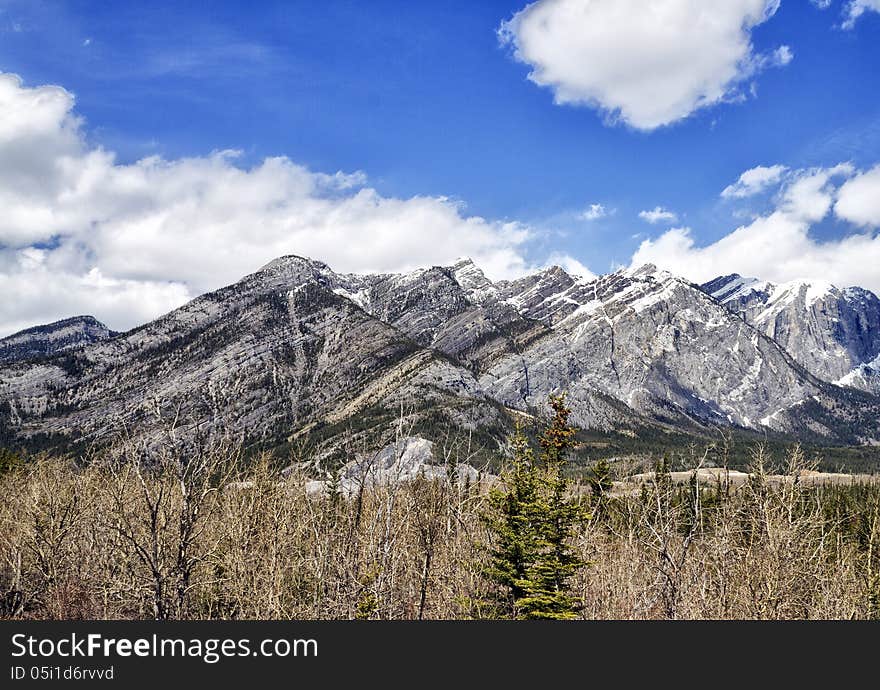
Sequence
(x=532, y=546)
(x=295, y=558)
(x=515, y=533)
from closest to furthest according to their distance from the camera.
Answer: (x=532, y=546)
(x=515, y=533)
(x=295, y=558)

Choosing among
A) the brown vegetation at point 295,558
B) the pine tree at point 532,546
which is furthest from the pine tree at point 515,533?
the brown vegetation at point 295,558

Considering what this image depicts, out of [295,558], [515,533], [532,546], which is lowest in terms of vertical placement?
[295,558]

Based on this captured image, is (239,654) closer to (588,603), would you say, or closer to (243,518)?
(243,518)

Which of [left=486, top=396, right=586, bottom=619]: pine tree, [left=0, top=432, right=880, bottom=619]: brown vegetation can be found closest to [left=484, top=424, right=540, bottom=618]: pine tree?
[left=486, top=396, right=586, bottom=619]: pine tree

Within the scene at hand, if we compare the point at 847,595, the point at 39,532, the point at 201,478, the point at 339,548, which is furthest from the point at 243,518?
the point at 847,595

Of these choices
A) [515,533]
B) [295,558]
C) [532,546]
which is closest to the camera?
[532,546]

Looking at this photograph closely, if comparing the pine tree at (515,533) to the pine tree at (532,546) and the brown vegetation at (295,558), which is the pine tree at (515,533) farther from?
the brown vegetation at (295,558)

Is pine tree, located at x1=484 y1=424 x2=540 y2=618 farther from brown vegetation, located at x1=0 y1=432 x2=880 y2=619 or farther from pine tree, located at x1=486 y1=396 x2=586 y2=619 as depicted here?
brown vegetation, located at x1=0 y1=432 x2=880 y2=619

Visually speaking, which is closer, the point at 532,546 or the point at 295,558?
the point at 532,546

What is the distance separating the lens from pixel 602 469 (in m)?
54.1

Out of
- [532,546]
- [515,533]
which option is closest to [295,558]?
[515,533]

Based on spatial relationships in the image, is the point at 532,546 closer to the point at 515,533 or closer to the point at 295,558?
the point at 515,533

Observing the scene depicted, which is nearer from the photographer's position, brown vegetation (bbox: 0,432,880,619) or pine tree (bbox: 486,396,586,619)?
brown vegetation (bbox: 0,432,880,619)

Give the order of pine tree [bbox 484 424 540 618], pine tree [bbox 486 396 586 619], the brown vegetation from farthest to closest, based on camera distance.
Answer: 1. pine tree [bbox 484 424 540 618]
2. pine tree [bbox 486 396 586 619]
3. the brown vegetation
